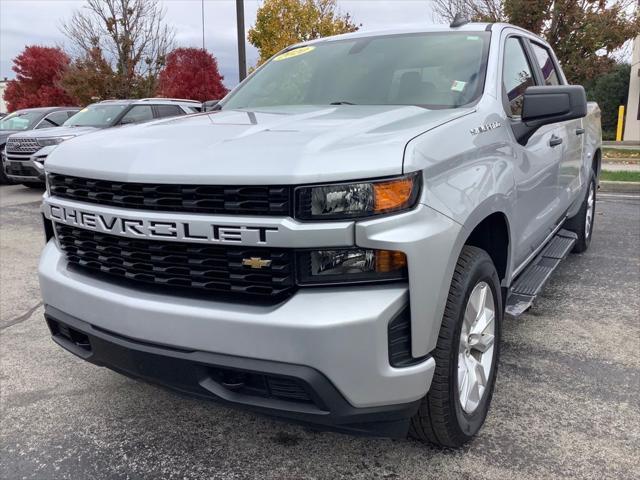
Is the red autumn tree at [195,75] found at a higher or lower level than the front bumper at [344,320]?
higher

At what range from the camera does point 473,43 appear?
3191mm

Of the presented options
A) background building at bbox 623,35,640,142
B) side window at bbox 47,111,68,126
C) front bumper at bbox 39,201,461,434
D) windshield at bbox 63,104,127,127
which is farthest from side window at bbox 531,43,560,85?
background building at bbox 623,35,640,142

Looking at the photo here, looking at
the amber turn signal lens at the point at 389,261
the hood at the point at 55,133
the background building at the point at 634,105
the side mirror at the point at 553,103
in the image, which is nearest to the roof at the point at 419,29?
the side mirror at the point at 553,103

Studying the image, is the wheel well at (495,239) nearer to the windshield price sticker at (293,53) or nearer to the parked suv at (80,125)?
the windshield price sticker at (293,53)

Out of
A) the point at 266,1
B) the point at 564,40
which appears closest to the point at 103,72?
the point at 266,1

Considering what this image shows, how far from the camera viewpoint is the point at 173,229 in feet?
6.57

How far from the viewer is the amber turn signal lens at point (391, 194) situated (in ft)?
6.13

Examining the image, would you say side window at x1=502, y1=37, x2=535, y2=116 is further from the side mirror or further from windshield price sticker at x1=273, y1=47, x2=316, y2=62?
windshield price sticker at x1=273, y1=47, x2=316, y2=62

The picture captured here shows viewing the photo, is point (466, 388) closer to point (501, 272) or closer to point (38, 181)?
point (501, 272)

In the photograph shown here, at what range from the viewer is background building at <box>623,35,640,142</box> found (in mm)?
22844

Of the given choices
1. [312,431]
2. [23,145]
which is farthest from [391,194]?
[23,145]

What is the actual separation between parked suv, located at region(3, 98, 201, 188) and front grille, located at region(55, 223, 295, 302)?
843 cm

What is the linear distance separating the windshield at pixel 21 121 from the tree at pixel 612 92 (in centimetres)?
2087

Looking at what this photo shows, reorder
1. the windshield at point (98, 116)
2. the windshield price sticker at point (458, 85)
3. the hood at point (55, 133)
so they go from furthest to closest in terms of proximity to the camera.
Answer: the windshield at point (98, 116) < the hood at point (55, 133) < the windshield price sticker at point (458, 85)
